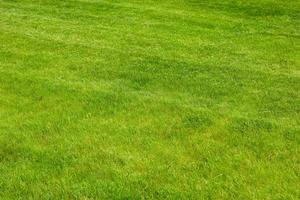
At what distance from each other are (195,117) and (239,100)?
4.08 feet

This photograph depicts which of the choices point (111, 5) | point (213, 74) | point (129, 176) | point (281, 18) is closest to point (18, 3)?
point (111, 5)

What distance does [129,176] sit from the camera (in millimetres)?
7238

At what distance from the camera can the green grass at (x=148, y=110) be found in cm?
712

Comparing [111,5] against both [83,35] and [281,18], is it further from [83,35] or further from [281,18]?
[281,18]

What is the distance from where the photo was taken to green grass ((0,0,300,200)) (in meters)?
7.12

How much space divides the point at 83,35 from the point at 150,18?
3.28m

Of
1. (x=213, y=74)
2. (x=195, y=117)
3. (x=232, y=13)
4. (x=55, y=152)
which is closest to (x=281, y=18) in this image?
(x=232, y=13)

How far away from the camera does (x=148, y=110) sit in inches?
371

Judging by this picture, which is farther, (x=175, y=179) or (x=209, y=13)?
(x=209, y=13)

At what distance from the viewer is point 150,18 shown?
17.4 meters

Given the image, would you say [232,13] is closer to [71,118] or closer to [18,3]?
[18,3]

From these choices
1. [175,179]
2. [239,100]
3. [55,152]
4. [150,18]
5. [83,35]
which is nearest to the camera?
[175,179]

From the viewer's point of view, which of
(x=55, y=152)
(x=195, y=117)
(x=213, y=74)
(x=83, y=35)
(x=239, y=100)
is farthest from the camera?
(x=83, y=35)

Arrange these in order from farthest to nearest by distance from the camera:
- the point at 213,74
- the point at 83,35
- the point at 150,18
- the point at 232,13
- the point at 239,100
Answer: the point at 232,13 < the point at 150,18 < the point at 83,35 < the point at 213,74 < the point at 239,100
